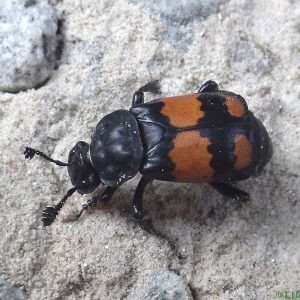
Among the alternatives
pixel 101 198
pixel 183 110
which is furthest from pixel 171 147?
pixel 101 198

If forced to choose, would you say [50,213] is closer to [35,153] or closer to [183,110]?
[35,153]

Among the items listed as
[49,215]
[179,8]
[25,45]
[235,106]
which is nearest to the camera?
[49,215]

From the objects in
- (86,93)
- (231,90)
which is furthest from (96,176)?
(231,90)

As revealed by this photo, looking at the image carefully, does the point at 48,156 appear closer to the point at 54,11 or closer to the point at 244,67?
the point at 54,11

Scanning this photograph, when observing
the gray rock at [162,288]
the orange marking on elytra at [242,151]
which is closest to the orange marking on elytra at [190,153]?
the orange marking on elytra at [242,151]

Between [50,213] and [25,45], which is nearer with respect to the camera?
[50,213]

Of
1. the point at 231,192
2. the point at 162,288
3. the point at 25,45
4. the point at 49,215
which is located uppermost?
the point at 25,45

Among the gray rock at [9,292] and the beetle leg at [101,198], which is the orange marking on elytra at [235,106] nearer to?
the beetle leg at [101,198]

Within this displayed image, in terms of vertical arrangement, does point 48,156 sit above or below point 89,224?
above
